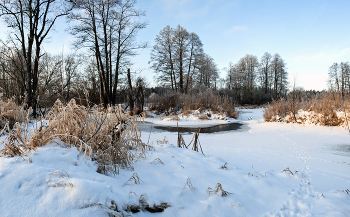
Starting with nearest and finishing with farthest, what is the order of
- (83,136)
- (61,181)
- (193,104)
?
(61,181) → (83,136) → (193,104)

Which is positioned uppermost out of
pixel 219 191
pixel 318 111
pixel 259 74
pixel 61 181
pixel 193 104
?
pixel 259 74

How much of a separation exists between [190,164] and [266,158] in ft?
5.34

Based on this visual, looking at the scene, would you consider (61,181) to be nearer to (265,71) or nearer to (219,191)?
(219,191)

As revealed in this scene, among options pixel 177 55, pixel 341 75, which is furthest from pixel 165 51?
pixel 341 75

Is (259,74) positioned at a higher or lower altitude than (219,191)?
higher

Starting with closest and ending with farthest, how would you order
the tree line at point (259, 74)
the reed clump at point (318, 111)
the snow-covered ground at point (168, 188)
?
the snow-covered ground at point (168, 188), the reed clump at point (318, 111), the tree line at point (259, 74)

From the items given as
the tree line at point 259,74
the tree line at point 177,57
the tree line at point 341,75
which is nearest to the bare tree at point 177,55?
the tree line at point 177,57

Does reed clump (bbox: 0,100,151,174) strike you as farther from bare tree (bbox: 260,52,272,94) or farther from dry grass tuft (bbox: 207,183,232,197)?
bare tree (bbox: 260,52,272,94)

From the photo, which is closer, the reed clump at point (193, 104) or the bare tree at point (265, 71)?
the reed clump at point (193, 104)

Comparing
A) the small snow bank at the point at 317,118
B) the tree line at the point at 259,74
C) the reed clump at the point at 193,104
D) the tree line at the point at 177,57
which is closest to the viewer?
the small snow bank at the point at 317,118

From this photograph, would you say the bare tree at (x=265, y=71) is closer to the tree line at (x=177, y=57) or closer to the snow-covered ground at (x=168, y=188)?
the tree line at (x=177, y=57)

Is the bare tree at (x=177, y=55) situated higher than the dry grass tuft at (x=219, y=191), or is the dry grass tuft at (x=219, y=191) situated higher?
the bare tree at (x=177, y=55)

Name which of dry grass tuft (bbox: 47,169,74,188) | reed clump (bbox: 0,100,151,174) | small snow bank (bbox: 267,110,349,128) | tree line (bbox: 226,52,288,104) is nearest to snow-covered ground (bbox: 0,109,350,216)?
dry grass tuft (bbox: 47,169,74,188)

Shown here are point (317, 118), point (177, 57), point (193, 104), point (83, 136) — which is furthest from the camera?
point (177, 57)
